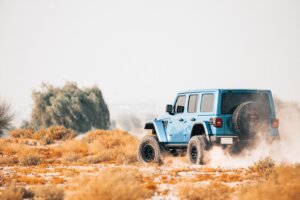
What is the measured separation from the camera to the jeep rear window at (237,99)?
15.0 m

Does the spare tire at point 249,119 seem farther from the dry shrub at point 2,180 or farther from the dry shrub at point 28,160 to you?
the dry shrub at point 28,160

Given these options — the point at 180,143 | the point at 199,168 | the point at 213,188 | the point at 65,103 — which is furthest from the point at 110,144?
the point at 65,103

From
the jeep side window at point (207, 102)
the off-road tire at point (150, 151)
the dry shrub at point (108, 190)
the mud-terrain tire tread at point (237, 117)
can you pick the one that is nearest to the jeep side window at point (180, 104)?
the jeep side window at point (207, 102)

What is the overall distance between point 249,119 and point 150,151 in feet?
13.5

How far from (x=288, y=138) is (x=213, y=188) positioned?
8388 millimetres

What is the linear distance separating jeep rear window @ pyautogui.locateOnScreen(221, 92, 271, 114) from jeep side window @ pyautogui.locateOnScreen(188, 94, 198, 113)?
41.2 inches

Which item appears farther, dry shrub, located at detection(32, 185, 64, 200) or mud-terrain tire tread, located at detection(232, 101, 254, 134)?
mud-terrain tire tread, located at detection(232, 101, 254, 134)

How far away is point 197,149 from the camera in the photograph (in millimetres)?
15164

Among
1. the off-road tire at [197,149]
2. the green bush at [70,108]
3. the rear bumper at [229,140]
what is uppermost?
the green bush at [70,108]

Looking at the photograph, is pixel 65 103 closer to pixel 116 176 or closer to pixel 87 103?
pixel 87 103

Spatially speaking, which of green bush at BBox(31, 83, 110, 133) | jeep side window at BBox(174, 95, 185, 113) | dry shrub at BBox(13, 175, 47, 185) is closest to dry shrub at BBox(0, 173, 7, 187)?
dry shrub at BBox(13, 175, 47, 185)

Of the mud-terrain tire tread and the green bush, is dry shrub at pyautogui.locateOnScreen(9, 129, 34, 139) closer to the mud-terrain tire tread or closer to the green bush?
the green bush

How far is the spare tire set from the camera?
572 inches

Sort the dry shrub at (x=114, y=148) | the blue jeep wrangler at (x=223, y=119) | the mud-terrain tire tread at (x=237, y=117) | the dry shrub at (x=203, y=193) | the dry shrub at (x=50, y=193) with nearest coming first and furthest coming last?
the dry shrub at (x=203, y=193) < the dry shrub at (x=50, y=193) < the mud-terrain tire tread at (x=237, y=117) < the blue jeep wrangler at (x=223, y=119) < the dry shrub at (x=114, y=148)
